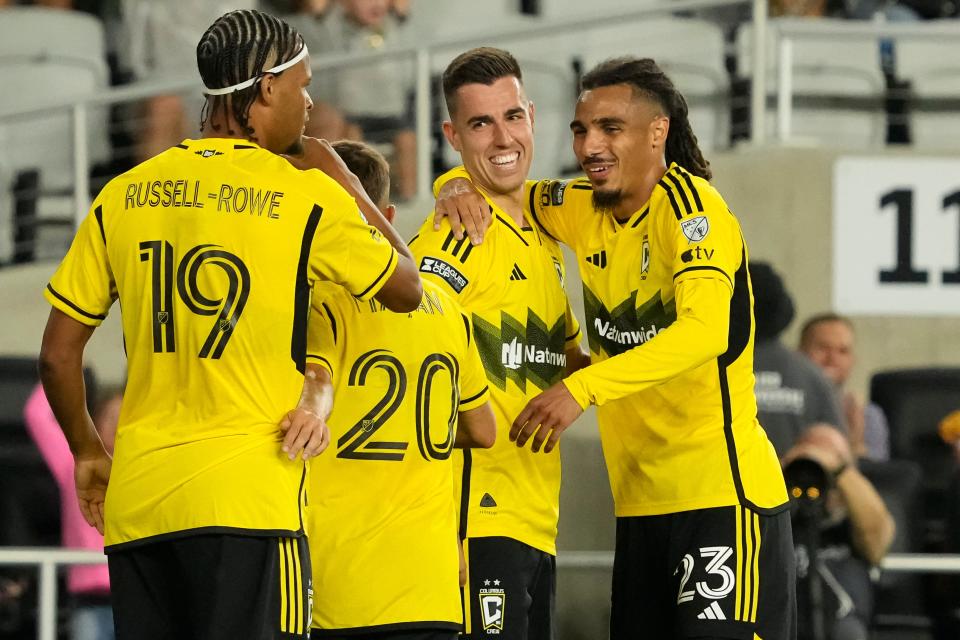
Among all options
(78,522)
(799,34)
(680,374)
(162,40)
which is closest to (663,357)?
(680,374)

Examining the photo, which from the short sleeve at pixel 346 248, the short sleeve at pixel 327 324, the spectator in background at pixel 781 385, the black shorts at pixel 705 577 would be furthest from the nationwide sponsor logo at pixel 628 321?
the spectator in background at pixel 781 385

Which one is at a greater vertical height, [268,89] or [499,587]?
→ [268,89]

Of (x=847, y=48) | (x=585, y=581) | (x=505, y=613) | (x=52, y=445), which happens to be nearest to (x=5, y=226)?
(x=52, y=445)

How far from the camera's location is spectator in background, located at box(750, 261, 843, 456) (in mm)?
7383

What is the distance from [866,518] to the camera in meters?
7.25

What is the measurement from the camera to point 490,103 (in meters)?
5.13

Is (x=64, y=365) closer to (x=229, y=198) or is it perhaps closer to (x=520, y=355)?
(x=229, y=198)

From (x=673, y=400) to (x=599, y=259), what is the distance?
1.54 ft

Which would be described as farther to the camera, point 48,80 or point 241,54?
point 48,80

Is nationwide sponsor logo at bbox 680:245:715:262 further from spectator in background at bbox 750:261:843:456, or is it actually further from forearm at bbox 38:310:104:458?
spectator in background at bbox 750:261:843:456

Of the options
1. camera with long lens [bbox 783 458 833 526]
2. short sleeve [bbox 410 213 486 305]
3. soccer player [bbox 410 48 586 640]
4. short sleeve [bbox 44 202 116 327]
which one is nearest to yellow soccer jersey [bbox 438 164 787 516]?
soccer player [bbox 410 48 586 640]

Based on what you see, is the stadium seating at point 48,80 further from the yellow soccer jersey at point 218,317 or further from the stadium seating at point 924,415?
the yellow soccer jersey at point 218,317

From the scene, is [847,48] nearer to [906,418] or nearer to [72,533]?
[906,418]

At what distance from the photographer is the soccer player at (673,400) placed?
475 centimetres
